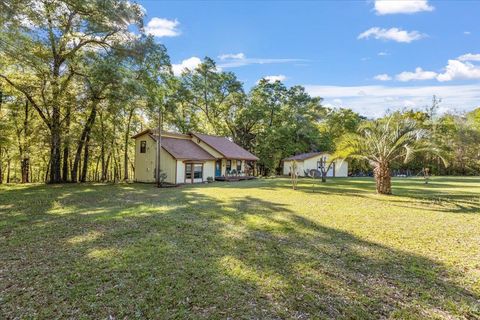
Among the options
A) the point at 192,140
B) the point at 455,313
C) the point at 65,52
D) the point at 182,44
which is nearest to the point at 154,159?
the point at 192,140

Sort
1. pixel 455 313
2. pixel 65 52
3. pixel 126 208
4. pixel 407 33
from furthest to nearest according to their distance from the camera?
pixel 65 52
pixel 407 33
pixel 126 208
pixel 455 313

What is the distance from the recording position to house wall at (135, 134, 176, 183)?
19.9 meters

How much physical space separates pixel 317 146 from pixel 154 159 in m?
24.5

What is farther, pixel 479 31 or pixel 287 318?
pixel 479 31

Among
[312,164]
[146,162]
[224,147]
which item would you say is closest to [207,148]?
[224,147]

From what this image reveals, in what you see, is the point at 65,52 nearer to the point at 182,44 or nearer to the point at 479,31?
the point at 182,44

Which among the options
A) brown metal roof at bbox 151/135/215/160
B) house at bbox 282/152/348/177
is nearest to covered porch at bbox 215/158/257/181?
brown metal roof at bbox 151/135/215/160

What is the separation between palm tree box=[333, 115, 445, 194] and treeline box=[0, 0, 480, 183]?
4.54ft

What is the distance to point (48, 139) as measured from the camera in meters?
18.5

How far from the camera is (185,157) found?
2028 centimetres

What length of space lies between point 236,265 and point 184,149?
18210 mm

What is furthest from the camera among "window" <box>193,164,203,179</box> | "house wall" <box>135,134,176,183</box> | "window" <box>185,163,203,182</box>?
"window" <box>193,164,203,179</box>

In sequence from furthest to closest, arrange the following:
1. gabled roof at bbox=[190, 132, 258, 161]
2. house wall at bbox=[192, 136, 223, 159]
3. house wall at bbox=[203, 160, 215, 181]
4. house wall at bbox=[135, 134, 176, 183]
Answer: gabled roof at bbox=[190, 132, 258, 161], house wall at bbox=[192, 136, 223, 159], house wall at bbox=[203, 160, 215, 181], house wall at bbox=[135, 134, 176, 183]

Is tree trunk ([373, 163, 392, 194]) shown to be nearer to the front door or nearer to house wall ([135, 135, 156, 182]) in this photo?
the front door
